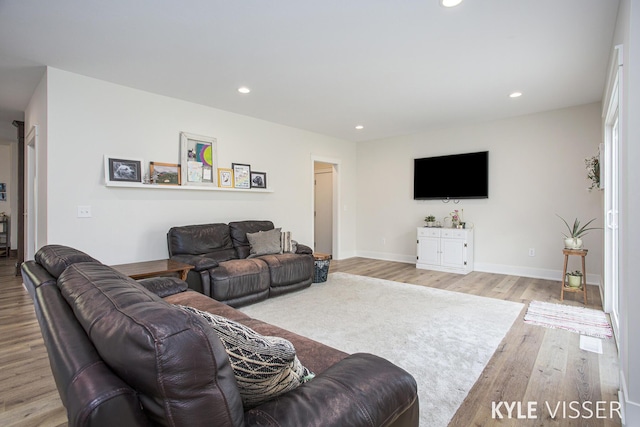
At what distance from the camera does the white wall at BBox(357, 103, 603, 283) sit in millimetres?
4590

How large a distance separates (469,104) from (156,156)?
13.6 feet

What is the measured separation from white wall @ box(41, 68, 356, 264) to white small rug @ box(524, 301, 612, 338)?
3.71 metres

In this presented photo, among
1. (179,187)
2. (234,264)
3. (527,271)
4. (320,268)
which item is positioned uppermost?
(179,187)

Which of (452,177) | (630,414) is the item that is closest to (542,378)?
(630,414)

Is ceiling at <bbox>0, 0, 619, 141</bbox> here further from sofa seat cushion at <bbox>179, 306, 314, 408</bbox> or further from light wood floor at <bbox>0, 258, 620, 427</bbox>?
light wood floor at <bbox>0, 258, 620, 427</bbox>

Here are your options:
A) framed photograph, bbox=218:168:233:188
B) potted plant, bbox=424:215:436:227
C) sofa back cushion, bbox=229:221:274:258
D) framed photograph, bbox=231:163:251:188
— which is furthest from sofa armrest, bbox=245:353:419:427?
potted plant, bbox=424:215:436:227

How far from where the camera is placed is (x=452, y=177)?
576 cm

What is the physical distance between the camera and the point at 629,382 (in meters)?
1.67

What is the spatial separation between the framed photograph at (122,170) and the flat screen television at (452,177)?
4.59 m

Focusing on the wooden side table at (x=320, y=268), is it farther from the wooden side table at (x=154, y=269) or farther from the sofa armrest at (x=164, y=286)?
the sofa armrest at (x=164, y=286)

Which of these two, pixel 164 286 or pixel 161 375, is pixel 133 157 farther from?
pixel 161 375

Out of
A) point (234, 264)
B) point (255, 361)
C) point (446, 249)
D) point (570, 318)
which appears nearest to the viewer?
point (255, 361)

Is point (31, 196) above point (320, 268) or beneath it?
above

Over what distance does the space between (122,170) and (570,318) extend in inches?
197
